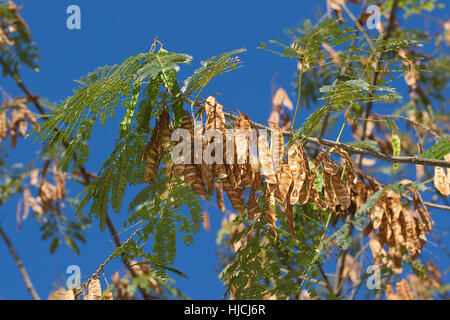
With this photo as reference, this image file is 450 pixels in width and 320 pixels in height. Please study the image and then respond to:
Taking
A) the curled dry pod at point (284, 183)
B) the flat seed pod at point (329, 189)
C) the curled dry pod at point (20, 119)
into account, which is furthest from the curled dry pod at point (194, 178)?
the curled dry pod at point (20, 119)

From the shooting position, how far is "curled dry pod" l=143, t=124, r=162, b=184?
1772mm

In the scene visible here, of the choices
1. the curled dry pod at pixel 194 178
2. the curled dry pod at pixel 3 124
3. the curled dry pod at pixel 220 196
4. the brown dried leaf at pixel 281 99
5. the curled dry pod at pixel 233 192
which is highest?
the curled dry pod at pixel 3 124

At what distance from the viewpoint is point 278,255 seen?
2.71 metres

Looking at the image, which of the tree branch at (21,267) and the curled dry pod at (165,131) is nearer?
the curled dry pod at (165,131)

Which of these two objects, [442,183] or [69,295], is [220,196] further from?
[69,295]

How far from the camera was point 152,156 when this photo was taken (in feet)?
5.83

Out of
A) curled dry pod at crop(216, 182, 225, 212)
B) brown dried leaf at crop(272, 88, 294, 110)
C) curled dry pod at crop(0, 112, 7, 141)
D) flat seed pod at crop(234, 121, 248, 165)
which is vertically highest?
curled dry pod at crop(0, 112, 7, 141)

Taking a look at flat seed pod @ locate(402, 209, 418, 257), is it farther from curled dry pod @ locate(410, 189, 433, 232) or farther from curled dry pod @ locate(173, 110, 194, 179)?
curled dry pod @ locate(173, 110, 194, 179)

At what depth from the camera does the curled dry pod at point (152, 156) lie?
1.77m

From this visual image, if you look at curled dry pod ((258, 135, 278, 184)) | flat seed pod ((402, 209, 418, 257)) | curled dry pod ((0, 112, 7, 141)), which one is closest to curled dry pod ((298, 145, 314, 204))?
curled dry pod ((258, 135, 278, 184))

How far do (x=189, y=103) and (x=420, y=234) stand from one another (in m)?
1.71

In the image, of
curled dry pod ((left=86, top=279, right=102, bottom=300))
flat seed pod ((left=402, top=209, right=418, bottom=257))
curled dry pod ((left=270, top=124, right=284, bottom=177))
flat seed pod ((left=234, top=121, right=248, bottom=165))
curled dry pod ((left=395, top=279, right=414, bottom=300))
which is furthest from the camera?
curled dry pod ((left=395, top=279, right=414, bottom=300))

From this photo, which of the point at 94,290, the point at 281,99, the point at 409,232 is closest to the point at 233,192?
the point at 94,290

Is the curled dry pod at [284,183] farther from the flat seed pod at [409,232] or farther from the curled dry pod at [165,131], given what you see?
the flat seed pod at [409,232]
